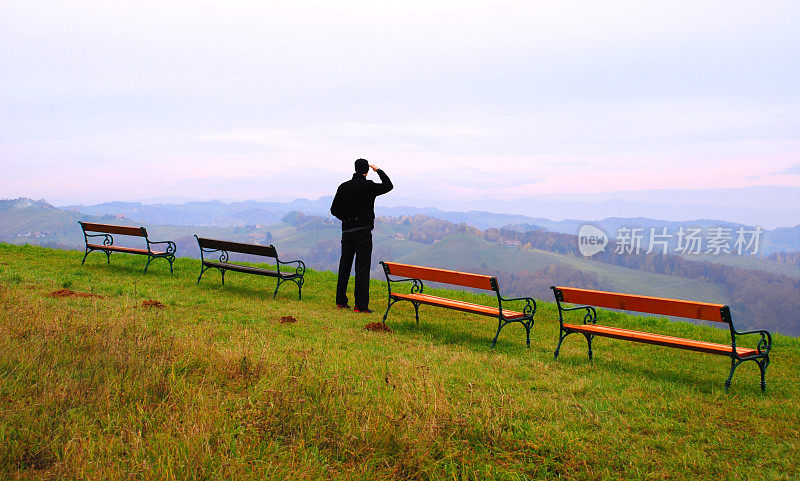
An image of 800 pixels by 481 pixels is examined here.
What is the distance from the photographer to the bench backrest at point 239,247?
1038 centimetres

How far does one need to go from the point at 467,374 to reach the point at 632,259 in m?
202

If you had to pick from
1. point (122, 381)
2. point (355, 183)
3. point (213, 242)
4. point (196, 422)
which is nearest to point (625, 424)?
point (196, 422)

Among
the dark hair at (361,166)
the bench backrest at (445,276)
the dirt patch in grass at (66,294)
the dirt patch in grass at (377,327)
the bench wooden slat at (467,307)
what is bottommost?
the dirt patch in grass at (66,294)

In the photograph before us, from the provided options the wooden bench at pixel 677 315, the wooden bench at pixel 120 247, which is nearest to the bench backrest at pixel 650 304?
the wooden bench at pixel 677 315

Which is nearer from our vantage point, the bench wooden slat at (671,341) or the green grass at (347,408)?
the green grass at (347,408)

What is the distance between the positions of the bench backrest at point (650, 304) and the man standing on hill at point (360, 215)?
3.87 meters

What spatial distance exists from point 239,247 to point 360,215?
2.92m

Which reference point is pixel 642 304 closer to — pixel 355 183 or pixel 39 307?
pixel 355 183

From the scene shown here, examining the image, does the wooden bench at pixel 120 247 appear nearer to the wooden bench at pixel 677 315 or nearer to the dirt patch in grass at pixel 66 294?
the dirt patch in grass at pixel 66 294

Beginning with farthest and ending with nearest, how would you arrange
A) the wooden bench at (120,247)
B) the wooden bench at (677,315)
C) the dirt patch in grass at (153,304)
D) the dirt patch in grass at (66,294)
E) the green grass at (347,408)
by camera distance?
the wooden bench at (120,247), the dirt patch in grass at (66,294), the dirt patch in grass at (153,304), the wooden bench at (677,315), the green grass at (347,408)

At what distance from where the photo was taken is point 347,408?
12.9 feet

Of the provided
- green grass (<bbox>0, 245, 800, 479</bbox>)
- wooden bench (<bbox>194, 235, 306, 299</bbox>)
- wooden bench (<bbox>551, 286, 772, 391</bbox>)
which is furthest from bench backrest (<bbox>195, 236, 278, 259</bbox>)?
wooden bench (<bbox>551, 286, 772, 391</bbox>)

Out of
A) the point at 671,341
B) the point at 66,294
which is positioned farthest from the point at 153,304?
the point at 671,341

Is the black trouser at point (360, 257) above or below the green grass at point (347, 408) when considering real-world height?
above
